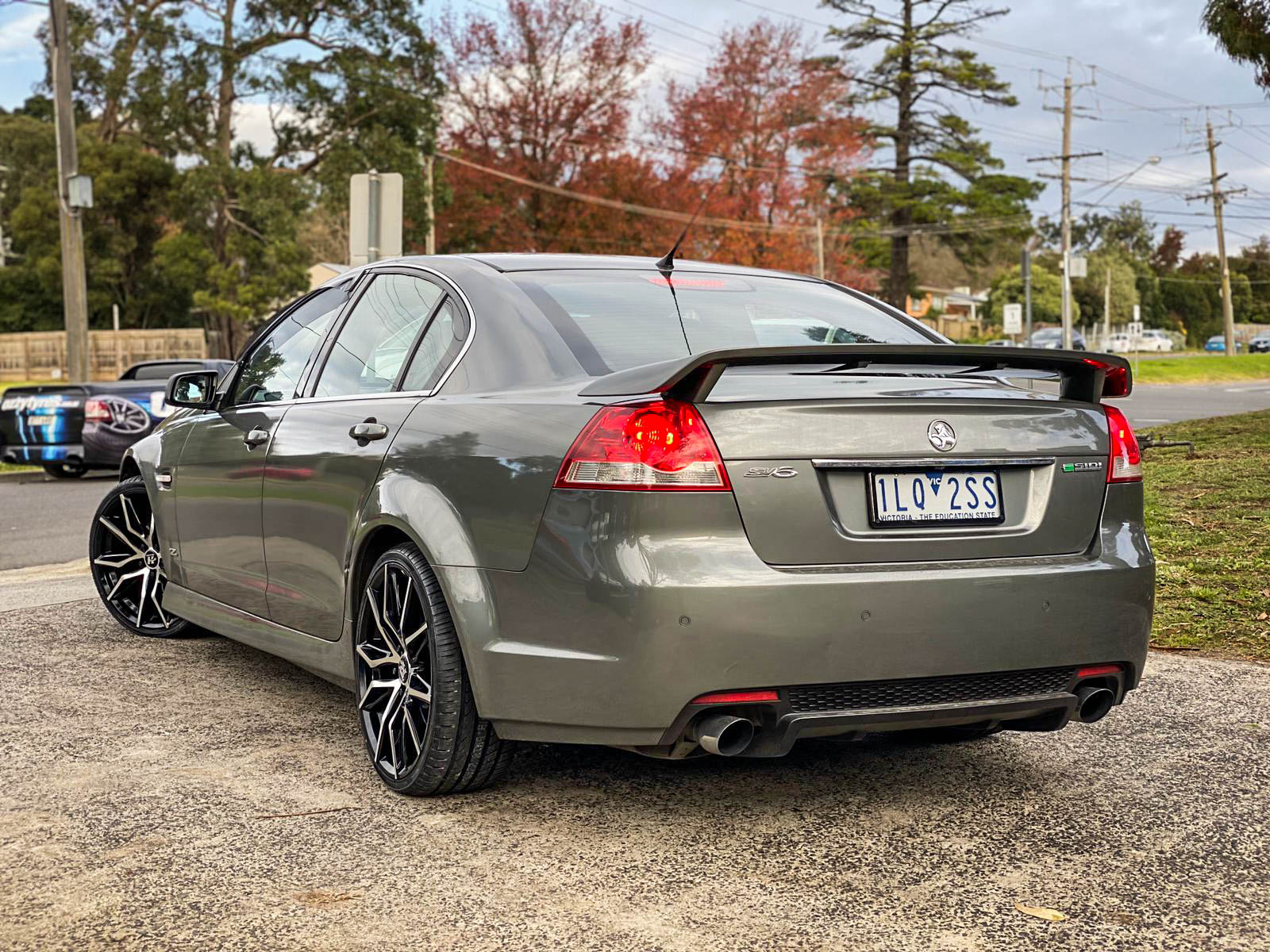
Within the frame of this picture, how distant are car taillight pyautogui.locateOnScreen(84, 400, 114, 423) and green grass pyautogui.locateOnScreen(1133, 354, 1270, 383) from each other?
109ft

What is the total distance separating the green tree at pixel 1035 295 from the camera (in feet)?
288

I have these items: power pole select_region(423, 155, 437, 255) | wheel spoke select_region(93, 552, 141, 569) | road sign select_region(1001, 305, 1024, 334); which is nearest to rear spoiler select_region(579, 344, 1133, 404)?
wheel spoke select_region(93, 552, 141, 569)

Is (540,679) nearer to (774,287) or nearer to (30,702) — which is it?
(774,287)

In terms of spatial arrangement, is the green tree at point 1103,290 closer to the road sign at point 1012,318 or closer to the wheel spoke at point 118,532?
the road sign at point 1012,318

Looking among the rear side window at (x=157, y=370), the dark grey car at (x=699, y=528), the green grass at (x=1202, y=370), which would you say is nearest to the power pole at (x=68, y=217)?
the rear side window at (x=157, y=370)

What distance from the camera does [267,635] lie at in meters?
5.03

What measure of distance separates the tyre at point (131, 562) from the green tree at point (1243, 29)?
10801mm

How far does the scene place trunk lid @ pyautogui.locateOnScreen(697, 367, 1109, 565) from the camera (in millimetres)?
3426

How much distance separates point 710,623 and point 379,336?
6.21 ft

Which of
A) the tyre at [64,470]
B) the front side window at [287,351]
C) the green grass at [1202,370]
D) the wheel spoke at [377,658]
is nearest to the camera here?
the wheel spoke at [377,658]

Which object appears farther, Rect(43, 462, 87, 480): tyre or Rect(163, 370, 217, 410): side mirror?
Rect(43, 462, 87, 480): tyre

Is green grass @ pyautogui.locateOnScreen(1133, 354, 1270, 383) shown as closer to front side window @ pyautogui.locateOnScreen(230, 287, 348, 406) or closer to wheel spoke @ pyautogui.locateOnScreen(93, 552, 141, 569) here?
wheel spoke @ pyautogui.locateOnScreen(93, 552, 141, 569)

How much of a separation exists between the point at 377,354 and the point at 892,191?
4872 cm

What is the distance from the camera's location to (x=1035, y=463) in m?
3.73
